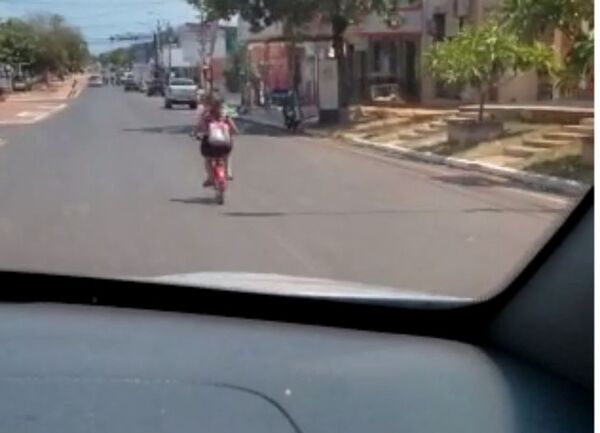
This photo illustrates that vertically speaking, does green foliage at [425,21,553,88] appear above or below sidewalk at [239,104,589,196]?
A: above

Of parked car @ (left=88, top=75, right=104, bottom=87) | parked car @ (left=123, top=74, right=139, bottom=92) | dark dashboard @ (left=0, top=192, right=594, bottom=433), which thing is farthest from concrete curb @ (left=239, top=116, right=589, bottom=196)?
dark dashboard @ (left=0, top=192, right=594, bottom=433)

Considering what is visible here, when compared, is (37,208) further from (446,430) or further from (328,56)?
(446,430)

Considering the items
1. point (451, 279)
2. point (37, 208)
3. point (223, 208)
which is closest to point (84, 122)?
point (223, 208)

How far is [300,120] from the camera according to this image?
835 cm

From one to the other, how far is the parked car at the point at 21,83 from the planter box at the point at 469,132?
6.38 feet

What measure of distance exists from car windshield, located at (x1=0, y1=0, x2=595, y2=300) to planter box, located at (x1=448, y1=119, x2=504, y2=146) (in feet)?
0.04

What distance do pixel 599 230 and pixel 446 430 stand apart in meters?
0.38

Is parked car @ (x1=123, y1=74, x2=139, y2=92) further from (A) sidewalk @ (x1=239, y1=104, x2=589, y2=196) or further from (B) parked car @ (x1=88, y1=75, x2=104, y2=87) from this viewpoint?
(A) sidewalk @ (x1=239, y1=104, x2=589, y2=196)

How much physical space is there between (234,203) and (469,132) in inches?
105

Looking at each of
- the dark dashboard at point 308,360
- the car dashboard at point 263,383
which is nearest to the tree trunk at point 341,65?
the dark dashboard at point 308,360

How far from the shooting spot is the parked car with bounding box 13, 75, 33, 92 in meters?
6.34

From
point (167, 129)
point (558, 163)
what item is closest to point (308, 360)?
point (558, 163)

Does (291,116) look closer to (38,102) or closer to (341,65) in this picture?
(341,65)

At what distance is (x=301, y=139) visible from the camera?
29.7 feet
